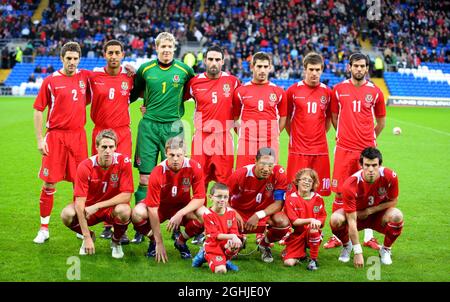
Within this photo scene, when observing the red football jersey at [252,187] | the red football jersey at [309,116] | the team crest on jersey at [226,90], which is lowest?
the red football jersey at [252,187]

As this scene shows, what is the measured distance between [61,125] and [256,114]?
2167 millimetres

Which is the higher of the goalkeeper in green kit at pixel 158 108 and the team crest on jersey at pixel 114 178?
the goalkeeper in green kit at pixel 158 108

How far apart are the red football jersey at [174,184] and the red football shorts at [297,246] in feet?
3.24

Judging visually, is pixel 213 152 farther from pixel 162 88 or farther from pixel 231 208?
pixel 231 208

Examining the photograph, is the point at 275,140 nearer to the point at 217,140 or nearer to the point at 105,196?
the point at 217,140

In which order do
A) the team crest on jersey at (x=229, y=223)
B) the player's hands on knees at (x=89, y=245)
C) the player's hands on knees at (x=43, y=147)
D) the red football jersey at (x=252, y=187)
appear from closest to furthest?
the team crest on jersey at (x=229, y=223), the player's hands on knees at (x=89, y=245), the red football jersey at (x=252, y=187), the player's hands on knees at (x=43, y=147)

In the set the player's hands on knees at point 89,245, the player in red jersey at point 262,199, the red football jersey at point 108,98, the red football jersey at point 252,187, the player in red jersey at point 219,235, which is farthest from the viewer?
the red football jersey at point 108,98

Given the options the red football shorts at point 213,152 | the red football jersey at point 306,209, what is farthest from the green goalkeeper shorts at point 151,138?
the red football jersey at point 306,209

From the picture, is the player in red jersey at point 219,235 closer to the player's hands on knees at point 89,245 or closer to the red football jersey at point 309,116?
the player's hands on knees at point 89,245

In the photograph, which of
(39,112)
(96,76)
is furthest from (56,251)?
(96,76)

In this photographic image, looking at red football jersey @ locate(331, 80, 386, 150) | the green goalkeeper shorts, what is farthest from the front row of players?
red football jersey @ locate(331, 80, 386, 150)

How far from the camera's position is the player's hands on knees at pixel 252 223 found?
19.9ft

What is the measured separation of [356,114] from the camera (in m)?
6.73

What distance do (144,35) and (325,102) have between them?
28087 millimetres
